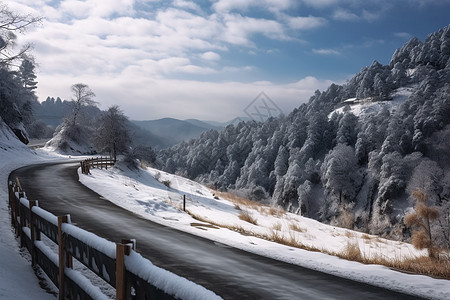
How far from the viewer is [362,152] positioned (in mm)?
87000

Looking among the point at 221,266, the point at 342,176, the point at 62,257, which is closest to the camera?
the point at 62,257

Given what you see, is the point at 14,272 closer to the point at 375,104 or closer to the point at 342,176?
the point at 342,176

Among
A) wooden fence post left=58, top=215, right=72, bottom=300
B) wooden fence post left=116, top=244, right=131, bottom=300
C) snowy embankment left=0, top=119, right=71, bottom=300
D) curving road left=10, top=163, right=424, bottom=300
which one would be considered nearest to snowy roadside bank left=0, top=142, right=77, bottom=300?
snowy embankment left=0, top=119, right=71, bottom=300

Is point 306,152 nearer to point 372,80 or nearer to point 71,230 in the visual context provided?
point 372,80

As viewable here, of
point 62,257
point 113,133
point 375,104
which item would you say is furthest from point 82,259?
point 375,104

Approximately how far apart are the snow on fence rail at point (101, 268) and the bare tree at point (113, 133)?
39999 millimetres

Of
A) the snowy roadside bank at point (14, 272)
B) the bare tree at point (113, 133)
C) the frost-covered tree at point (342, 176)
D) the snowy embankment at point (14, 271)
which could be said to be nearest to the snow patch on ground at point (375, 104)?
the frost-covered tree at point (342, 176)

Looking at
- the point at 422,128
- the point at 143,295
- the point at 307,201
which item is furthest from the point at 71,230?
the point at 422,128

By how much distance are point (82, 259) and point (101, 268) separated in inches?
29.8

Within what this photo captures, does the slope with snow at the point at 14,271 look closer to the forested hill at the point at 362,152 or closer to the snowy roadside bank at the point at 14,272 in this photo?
the snowy roadside bank at the point at 14,272

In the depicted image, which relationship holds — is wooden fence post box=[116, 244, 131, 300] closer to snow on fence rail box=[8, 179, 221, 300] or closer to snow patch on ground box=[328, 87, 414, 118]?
snow on fence rail box=[8, 179, 221, 300]

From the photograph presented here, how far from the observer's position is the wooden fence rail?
2.71 m

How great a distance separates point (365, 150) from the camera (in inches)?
3460

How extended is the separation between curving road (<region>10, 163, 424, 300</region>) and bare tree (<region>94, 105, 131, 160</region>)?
3221 centimetres
